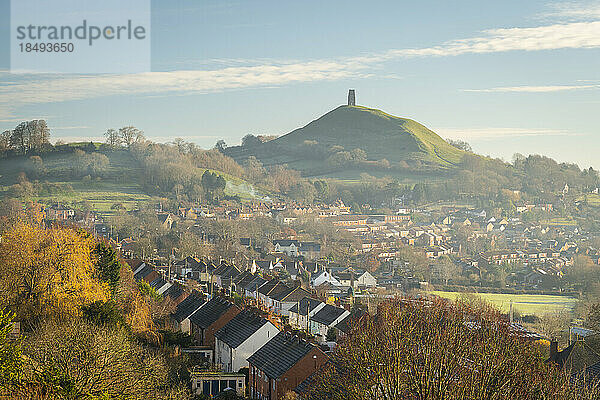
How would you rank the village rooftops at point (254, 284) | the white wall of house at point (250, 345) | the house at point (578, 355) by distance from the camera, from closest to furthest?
the house at point (578, 355), the white wall of house at point (250, 345), the village rooftops at point (254, 284)

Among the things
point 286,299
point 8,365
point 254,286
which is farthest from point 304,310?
point 8,365

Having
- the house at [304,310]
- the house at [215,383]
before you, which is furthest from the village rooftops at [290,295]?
the house at [215,383]

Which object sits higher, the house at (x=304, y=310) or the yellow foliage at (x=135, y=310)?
the yellow foliage at (x=135, y=310)

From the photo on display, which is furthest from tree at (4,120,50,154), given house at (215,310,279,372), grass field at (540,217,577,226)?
house at (215,310,279,372)

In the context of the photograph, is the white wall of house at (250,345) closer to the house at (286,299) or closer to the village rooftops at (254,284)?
the house at (286,299)

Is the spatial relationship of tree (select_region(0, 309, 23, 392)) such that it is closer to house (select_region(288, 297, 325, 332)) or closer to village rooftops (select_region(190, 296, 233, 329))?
village rooftops (select_region(190, 296, 233, 329))
